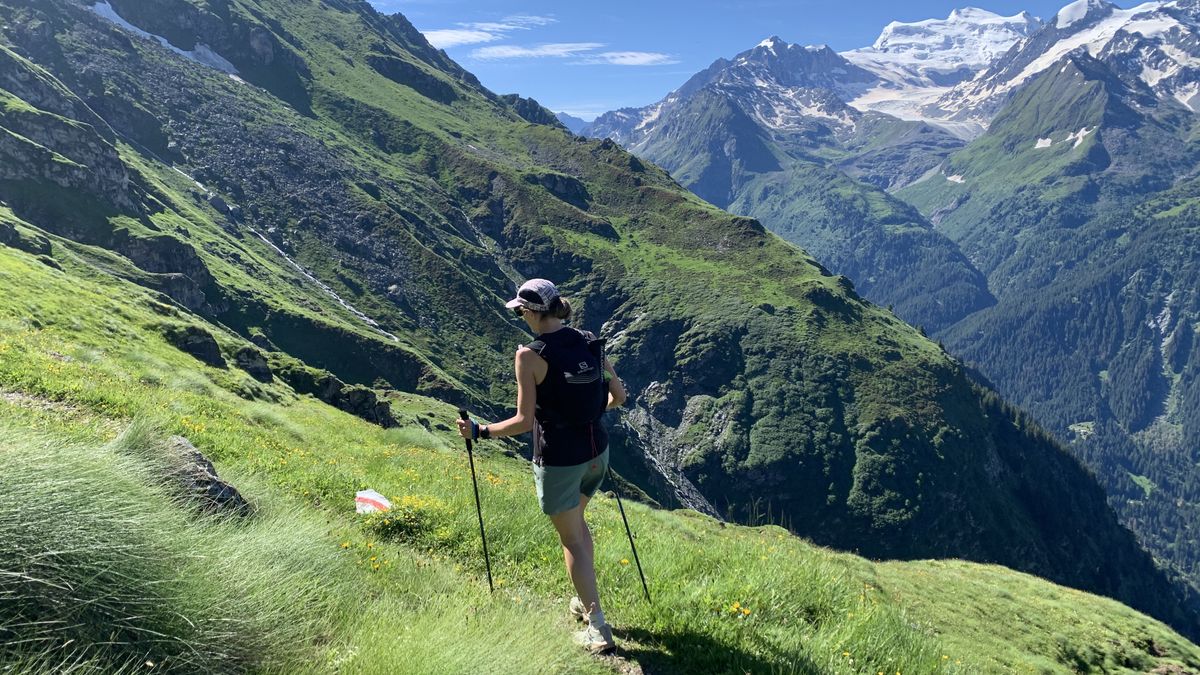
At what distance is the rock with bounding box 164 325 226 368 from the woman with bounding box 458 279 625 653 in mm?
50399

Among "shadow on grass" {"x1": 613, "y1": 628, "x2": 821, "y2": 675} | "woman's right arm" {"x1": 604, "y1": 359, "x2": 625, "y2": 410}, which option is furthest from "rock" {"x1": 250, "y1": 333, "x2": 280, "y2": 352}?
"shadow on grass" {"x1": 613, "y1": 628, "x2": 821, "y2": 675}

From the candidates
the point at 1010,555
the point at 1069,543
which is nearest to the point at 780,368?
the point at 1010,555

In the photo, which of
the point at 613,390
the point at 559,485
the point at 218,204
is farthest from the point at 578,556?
the point at 218,204

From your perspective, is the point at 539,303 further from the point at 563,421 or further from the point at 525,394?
the point at 563,421

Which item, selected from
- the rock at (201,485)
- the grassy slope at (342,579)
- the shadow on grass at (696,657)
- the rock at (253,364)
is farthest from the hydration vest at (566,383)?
the rock at (253,364)

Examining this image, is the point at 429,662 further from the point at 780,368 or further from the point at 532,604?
the point at 780,368

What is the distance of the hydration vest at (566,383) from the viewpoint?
20.5ft

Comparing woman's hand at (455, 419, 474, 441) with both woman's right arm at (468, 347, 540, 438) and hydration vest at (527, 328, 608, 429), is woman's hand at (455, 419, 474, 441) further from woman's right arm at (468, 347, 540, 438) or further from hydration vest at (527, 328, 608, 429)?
hydration vest at (527, 328, 608, 429)

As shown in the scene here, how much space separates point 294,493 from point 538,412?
5.75 metres

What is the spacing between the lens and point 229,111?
190 metres

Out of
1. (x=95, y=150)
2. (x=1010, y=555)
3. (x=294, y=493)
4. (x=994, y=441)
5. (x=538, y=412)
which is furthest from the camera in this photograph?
(x=994, y=441)

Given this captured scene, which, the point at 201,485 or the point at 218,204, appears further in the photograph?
the point at 218,204

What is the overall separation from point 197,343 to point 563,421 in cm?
5433

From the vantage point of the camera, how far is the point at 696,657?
611 cm
